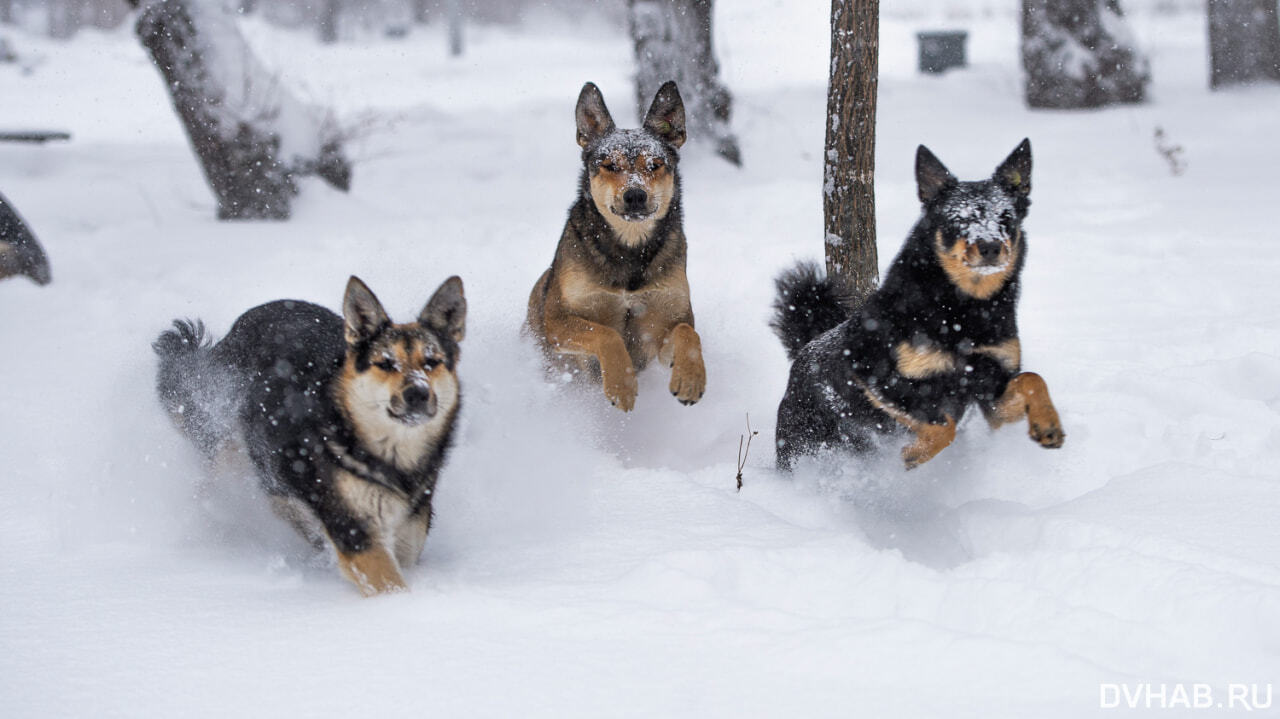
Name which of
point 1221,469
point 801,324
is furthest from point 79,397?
point 1221,469

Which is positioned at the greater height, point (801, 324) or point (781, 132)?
point (781, 132)

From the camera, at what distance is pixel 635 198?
474cm

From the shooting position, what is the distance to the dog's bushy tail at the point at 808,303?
477 centimetres

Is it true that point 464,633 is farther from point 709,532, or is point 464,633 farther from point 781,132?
point 781,132

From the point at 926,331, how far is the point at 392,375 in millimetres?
2062

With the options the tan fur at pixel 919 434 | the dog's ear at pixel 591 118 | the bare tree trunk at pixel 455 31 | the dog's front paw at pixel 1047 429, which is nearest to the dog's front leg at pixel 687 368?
the tan fur at pixel 919 434

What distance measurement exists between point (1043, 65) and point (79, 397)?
11.2 metres

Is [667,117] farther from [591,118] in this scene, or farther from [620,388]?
[620,388]

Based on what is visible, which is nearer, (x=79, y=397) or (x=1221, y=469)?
(x=1221, y=469)

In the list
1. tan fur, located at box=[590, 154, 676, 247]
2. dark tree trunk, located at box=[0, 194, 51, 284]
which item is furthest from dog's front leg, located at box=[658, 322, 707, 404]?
dark tree trunk, located at box=[0, 194, 51, 284]

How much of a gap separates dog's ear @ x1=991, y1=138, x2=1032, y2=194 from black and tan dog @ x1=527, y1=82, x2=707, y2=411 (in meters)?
1.67

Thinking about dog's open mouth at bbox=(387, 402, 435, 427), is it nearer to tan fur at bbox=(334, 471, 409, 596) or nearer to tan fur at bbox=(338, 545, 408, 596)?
tan fur at bbox=(334, 471, 409, 596)

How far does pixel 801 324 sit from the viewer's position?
192 inches

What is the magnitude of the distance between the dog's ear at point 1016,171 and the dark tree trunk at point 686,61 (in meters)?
6.62
